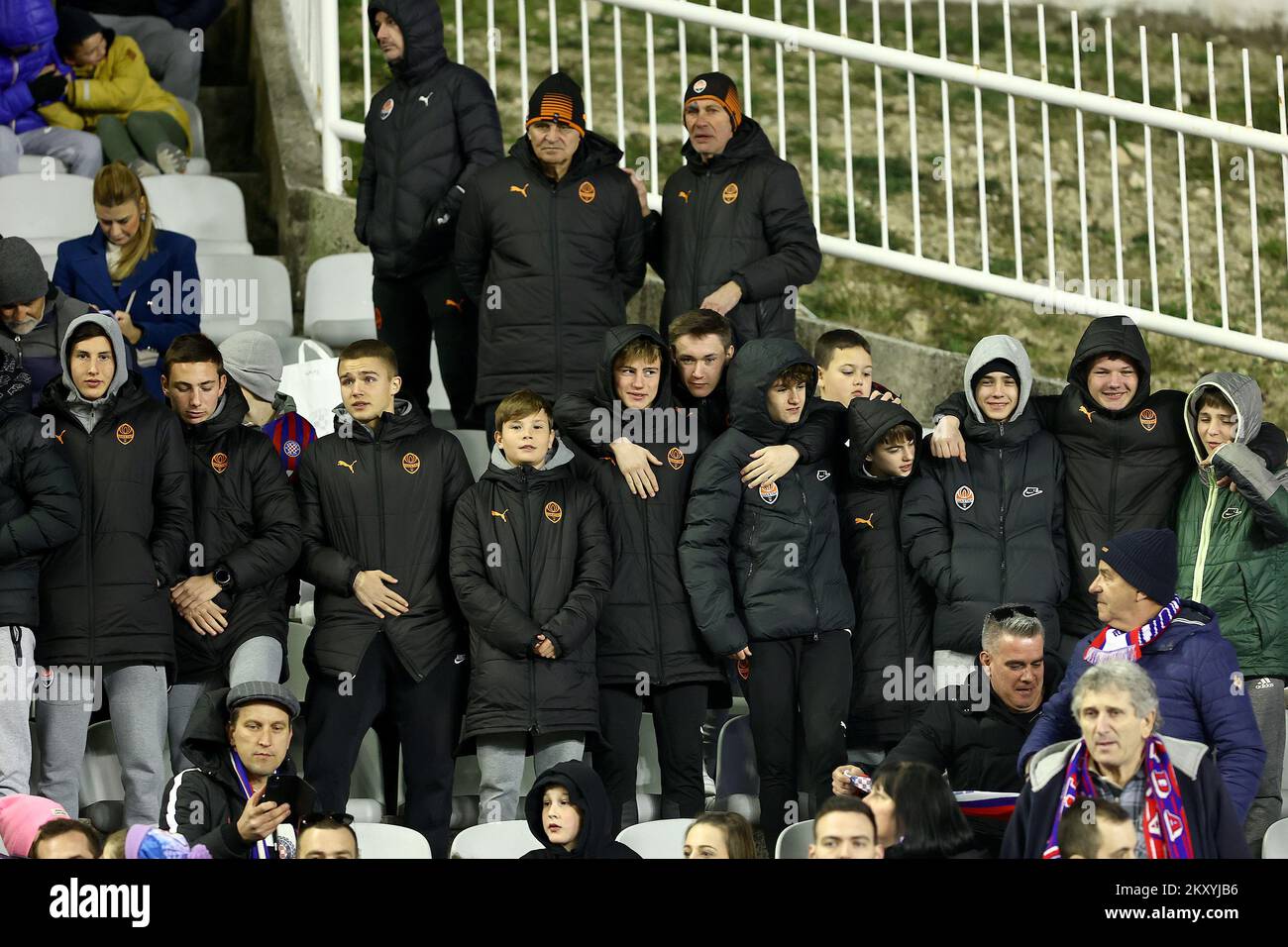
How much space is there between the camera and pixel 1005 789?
6.10 m

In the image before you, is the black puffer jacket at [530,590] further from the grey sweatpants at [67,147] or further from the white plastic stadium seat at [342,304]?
the grey sweatpants at [67,147]

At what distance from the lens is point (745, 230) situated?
7.58 m

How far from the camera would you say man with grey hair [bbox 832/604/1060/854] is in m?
6.09

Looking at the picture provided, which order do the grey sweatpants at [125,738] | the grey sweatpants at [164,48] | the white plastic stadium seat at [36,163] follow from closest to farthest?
the grey sweatpants at [125,738]
the white plastic stadium seat at [36,163]
the grey sweatpants at [164,48]

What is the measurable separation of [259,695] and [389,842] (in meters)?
0.55

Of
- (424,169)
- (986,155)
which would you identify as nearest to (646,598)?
(424,169)

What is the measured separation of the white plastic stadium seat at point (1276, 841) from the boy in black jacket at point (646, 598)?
169 centimetres

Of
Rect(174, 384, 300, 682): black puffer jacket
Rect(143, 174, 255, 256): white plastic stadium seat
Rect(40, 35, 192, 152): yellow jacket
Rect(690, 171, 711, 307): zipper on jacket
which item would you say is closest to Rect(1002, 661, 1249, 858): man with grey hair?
Rect(174, 384, 300, 682): black puffer jacket

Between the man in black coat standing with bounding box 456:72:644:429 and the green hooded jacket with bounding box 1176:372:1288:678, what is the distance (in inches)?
81.9

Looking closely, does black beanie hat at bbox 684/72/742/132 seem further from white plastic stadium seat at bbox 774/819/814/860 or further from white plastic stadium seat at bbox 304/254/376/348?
white plastic stadium seat at bbox 774/819/814/860

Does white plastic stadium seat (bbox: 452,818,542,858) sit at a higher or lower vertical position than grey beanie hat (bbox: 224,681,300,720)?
lower

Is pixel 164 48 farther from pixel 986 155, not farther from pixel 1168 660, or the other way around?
pixel 1168 660

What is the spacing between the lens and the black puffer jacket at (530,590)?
21.3 ft

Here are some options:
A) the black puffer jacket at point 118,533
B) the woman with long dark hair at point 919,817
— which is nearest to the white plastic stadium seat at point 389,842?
the black puffer jacket at point 118,533
